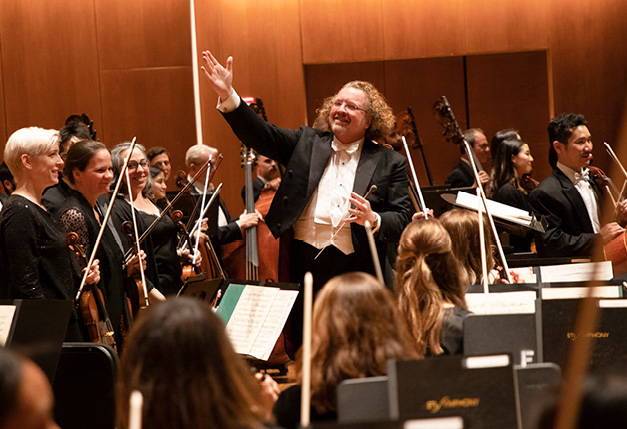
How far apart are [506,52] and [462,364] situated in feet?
20.7

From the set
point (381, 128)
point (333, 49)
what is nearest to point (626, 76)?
point (333, 49)

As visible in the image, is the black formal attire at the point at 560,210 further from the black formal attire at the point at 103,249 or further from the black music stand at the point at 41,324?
the black music stand at the point at 41,324

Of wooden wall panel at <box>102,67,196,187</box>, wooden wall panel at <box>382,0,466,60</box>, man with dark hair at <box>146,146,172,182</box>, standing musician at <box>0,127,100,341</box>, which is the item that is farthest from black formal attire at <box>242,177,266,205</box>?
standing musician at <box>0,127,100,341</box>

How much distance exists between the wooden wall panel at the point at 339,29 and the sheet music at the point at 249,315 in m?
4.98

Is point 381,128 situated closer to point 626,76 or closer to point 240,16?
point 240,16

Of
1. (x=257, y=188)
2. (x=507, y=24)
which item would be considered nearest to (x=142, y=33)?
(x=257, y=188)

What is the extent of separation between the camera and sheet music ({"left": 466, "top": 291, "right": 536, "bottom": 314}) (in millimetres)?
2383

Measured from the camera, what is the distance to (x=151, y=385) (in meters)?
1.32

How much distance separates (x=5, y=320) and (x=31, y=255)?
0.64 meters

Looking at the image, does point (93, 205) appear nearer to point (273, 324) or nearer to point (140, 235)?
point (140, 235)

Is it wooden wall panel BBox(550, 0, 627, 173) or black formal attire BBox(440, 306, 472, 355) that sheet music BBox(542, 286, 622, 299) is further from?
wooden wall panel BBox(550, 0, 627, 173)

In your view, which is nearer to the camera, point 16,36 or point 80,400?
point 80,400

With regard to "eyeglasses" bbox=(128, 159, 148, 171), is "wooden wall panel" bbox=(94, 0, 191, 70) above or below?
above

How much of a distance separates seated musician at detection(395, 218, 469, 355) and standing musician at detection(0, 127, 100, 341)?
1284mm
